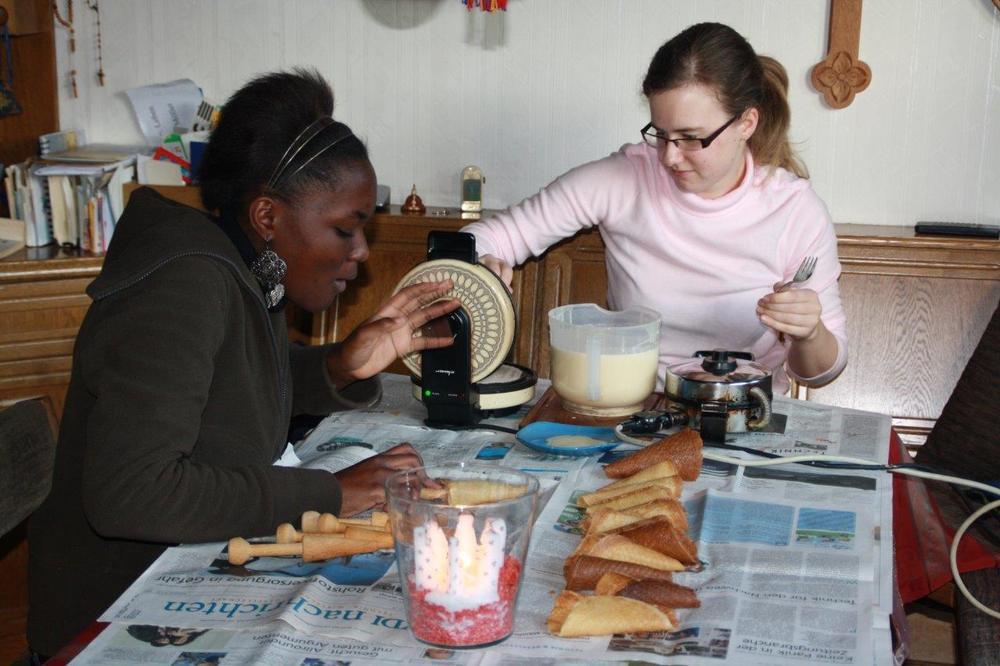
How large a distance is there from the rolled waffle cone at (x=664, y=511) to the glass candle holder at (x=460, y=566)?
29cm

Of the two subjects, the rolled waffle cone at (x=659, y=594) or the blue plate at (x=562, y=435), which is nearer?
the rolled waffle cone at (x=659, y=594)

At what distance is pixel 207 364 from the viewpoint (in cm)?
131

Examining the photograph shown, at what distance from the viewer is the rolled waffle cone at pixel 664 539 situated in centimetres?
123

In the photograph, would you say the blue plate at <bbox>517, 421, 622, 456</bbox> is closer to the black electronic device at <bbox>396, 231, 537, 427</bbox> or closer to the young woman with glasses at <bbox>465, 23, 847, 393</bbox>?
the black electronic device at <bbox>396, 231, 537, 427</bbox>

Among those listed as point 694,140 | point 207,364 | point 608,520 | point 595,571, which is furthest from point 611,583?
point 694,140

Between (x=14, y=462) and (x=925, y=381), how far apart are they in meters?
2.24

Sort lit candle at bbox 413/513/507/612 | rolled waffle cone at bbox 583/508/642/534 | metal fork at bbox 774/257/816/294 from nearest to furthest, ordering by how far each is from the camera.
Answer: lit candle at bbox 413/513/507/612 < rolled waffle cone at bbox 583/508/642/534 < metal fork at bbox 774/257/816/294

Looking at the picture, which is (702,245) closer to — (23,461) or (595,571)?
(595,571)

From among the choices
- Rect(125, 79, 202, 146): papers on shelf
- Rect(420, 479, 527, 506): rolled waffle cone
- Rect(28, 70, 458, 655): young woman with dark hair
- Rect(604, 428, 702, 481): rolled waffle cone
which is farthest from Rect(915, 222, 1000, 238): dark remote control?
Rect(125, 79, 202, 146): papers on shelf

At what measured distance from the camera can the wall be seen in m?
2.85

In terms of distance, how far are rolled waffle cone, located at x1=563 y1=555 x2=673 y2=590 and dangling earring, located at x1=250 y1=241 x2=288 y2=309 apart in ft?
2.10

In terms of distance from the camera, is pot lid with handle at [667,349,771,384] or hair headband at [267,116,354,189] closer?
hair headband at [267,116,354,189]

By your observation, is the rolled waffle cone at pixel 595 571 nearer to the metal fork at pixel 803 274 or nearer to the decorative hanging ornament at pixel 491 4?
the metal fork at pixel 803 274

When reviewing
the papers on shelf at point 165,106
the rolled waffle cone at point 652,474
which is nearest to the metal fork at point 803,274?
the rolled waffle cone at point 652,474
